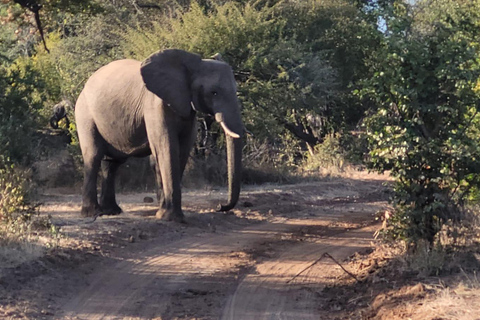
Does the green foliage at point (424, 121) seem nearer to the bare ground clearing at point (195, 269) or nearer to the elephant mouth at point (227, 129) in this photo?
the bare ground clearing at point (195, 269)

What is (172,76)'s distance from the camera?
12.3 m

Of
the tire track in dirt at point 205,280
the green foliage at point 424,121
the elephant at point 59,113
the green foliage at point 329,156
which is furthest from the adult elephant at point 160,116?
the green foliage at point 329,156

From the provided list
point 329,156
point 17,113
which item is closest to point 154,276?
point 17,113

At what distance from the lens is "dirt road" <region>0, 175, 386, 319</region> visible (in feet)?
24.2

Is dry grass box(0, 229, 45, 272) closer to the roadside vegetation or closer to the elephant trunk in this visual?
the roadside vegetation

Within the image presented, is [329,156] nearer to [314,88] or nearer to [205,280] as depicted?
[314,88]

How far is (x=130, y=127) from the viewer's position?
13055 mm

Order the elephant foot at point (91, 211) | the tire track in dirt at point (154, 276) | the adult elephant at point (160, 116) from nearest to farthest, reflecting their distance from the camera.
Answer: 1. the tire track in dirt at point (154, 276)
2. the adult elephant at point (160, 116)
3. the elephant foot at point (91, 211)

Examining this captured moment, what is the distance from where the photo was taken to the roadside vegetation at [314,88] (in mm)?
8500

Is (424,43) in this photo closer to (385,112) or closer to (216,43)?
(385,112)

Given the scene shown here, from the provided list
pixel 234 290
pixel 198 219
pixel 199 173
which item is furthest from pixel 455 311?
pixel 199 173

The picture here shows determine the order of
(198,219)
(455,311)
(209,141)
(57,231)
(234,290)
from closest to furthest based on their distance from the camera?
(455,311), (234,290), (57,231), (198,219), (209,141)

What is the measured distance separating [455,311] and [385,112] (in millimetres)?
3002

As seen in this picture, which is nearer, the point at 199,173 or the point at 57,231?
the point at 57,231
